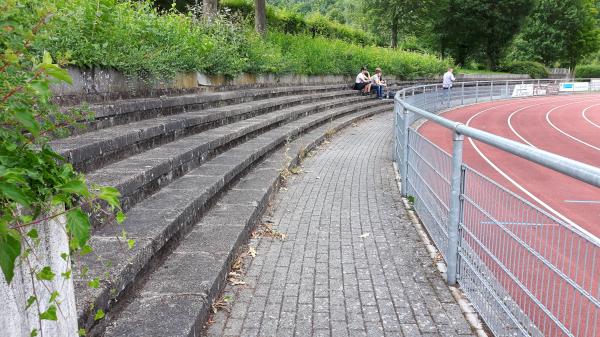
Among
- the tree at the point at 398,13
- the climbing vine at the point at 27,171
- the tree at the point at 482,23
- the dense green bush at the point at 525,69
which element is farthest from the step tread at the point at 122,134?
the dense green bush at the point at 525,69

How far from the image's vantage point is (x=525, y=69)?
57594 millimetres

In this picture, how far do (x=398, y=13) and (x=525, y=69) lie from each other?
20.7m

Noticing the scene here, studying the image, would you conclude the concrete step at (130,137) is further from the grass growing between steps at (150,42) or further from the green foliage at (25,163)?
the green foliage at (25,163)

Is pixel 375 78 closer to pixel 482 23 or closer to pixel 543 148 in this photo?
pixel 543 148

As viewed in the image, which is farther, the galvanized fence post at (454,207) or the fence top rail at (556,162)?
the galvanized fence post at (454,207)

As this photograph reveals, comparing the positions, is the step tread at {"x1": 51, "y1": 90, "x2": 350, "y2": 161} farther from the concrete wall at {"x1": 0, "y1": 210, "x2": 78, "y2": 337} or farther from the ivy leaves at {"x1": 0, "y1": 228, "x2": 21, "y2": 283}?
the ivy leaves at {"x1": 0, "y1": 228, "x2": 21, "y2": 283}

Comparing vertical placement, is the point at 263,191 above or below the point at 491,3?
below

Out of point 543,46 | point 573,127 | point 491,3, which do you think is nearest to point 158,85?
point 573,127

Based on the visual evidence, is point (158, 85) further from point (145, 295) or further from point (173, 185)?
point (145, 295)

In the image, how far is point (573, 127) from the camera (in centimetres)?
2167

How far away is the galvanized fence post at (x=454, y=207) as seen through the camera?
437 centimetres

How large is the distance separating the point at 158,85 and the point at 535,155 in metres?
6.44

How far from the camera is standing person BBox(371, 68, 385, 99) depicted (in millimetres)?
24767

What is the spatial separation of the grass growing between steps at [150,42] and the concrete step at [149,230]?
131cm
